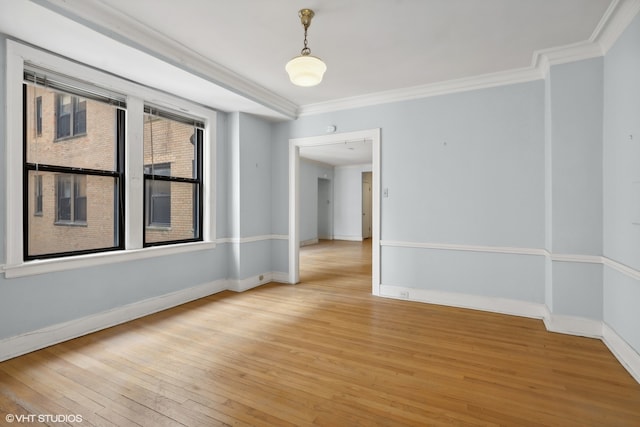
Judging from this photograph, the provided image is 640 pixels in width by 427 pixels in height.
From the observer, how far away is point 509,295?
3.71m

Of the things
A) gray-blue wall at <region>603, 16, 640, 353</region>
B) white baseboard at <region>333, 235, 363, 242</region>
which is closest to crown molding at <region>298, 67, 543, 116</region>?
gray-blue wall at <region>603, 16, 640, 353</region>

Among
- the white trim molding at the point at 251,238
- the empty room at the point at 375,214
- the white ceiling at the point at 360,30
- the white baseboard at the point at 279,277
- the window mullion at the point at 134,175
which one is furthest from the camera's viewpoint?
the white baseboard at the point at 279,277

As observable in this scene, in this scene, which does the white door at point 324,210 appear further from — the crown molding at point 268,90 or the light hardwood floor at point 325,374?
the light hardwood floor at point 325,374

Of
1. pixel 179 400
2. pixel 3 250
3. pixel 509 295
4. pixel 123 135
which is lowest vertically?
pixel 179 400

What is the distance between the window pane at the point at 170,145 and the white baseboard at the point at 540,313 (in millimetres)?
3233

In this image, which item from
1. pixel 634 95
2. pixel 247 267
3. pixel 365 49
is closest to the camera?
pixel 634 95

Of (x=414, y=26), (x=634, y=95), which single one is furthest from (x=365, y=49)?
(x=634, y=95)

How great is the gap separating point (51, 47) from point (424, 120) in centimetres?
397

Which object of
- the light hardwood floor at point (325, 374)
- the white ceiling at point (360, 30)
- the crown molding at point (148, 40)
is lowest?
the light hardwood floor at point (325, 374)

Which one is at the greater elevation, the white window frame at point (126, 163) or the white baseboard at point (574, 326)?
the white window frame at point (126, 163)

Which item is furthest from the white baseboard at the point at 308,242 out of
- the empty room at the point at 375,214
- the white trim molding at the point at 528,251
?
the white trim molding at the point at 528,251

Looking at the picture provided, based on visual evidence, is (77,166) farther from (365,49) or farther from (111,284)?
(365,49)

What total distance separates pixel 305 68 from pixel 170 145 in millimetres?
2527

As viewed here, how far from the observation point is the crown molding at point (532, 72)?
2520 mm
